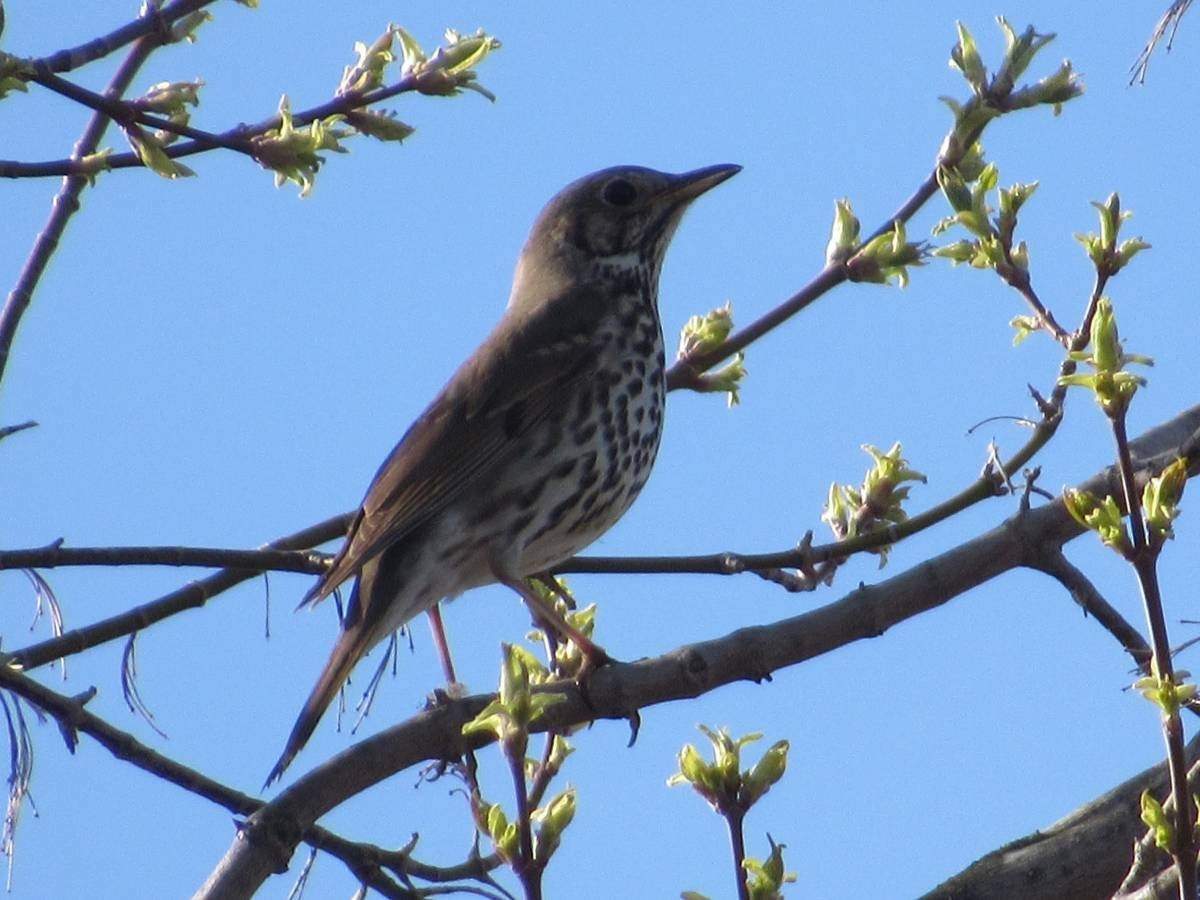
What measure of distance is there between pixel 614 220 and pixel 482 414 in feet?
3.86

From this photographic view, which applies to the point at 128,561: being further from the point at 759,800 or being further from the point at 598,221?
the point at 598,221

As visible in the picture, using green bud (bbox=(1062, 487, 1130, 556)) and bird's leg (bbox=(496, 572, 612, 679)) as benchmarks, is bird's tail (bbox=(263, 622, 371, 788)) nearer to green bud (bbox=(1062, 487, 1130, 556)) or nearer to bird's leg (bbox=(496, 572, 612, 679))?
bird's leg (bbox=(496, 572, 612, 679))

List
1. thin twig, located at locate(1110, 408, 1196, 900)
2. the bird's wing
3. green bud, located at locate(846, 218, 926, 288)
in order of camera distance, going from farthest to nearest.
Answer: the bird's wing, green bud, located at locate(846, 218, 926, 288), thin twig, located at locate(1110, 408, 1196, 900)

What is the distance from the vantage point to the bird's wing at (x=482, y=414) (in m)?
5.56

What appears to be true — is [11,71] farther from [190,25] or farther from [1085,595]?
[1085,595]

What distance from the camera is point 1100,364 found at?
8.71 ft

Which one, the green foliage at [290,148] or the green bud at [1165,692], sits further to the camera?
the green foliage at [290,148]

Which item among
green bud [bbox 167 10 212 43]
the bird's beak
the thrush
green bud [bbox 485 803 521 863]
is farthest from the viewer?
the bird's beak

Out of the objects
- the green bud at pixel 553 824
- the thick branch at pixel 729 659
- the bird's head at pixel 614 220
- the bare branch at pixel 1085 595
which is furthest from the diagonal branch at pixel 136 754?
the bird's head at pixel 614 220

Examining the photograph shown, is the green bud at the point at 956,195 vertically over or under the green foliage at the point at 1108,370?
over

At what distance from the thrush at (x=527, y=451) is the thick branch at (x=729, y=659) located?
0.86 meters

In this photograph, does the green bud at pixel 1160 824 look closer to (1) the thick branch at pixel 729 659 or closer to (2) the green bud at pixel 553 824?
(2) the green bud at pixel 553 824

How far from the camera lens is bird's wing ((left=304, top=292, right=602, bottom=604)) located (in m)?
5.56

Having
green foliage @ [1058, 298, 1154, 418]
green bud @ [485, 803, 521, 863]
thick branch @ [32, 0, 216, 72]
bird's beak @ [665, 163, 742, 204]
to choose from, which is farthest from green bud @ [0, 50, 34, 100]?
bird's beak @ [665, 163, 742, 204]
